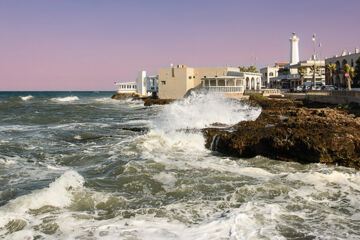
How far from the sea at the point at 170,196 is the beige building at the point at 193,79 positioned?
33105 mm

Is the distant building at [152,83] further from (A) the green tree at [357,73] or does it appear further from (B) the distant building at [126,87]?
(A) the green tree at [357,73]

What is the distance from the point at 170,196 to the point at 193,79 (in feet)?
134

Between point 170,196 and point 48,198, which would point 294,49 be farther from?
point 48,198

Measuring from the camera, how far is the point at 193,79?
48.7 meters

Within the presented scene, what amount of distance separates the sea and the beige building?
33.1 meters

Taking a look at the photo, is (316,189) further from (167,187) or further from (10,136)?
(10,136)

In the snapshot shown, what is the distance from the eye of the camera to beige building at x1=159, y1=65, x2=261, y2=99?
154ft

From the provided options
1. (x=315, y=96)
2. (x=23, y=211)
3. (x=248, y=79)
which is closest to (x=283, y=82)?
(x=248, y=79)

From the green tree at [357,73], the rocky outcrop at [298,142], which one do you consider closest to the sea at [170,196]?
the rocky outcrop at [298,142]

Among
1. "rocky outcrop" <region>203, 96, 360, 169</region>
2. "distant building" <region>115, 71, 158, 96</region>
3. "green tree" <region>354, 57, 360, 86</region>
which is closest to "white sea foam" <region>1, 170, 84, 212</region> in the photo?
"rocky outcrop" <region>203, 96, 360, 169</region>

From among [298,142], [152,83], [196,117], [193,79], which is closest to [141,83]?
[152,83]

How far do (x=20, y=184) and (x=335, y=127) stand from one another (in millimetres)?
10654

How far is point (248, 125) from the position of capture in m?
15.4

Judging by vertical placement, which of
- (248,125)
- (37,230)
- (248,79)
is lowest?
(37,230)
